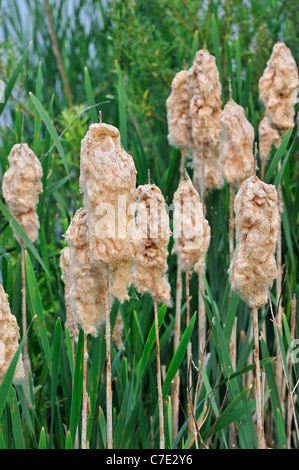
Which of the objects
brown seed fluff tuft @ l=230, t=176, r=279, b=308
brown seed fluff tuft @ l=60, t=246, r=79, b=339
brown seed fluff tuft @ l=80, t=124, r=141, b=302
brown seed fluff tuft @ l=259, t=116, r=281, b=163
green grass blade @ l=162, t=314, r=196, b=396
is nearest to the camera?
brown seed fluff tuft @ l=80, t=124, r=141, b=302

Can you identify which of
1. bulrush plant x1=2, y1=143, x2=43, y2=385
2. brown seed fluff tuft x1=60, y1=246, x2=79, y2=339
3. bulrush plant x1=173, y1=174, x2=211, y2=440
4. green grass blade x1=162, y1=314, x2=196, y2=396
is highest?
bulrush plant x1=2, y1=143, x2=43, y2=385

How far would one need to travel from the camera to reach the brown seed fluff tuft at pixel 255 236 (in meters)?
1.26

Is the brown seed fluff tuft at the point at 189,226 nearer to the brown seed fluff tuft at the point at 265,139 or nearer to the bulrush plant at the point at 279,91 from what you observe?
the bulrush plant at the point at 279,91

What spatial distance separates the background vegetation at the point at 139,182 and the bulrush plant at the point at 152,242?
0.36 feet

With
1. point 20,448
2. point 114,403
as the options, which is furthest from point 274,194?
point 114,403

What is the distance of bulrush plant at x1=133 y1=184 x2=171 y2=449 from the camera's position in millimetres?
1296

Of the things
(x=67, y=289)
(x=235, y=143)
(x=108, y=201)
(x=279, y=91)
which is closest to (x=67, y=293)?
(x=67, y=289)

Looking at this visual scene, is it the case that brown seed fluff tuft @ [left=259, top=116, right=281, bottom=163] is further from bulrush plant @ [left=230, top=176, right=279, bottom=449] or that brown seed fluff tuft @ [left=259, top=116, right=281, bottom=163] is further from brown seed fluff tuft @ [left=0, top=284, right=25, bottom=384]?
brown seed fluff tuft @ [left=0, top=284, right=25, bottom=384]

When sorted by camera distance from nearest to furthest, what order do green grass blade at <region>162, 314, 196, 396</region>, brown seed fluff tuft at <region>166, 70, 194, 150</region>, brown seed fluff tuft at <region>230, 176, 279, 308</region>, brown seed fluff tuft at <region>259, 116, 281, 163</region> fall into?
1. brown seed fluff tuft at <region>230, 176, 279, 308</region>
2. green grass blade at <region>162, 314, 196, 396</region>
3. brown seed fluff tuft at <region>166, 70, 194, 150</region>
4. brown seed fluff tuft at <region>259, 116, 281, 163</region>

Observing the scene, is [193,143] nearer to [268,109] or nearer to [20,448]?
[268,109]

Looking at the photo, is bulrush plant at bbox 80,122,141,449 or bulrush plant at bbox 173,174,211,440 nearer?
bulrush plant at bbox 80,122,141,449

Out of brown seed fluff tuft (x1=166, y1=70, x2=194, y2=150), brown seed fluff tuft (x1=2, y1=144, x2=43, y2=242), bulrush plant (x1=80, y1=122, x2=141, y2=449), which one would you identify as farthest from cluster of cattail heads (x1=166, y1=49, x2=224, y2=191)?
bulrush plant (x1=80, y1=122, x2=141, y2=449)

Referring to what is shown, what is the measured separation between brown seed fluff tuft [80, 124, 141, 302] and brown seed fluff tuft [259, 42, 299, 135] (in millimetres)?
925

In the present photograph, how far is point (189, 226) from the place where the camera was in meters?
1.64
